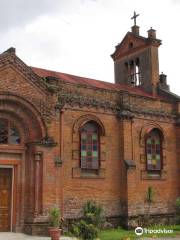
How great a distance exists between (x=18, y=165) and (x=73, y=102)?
455cm

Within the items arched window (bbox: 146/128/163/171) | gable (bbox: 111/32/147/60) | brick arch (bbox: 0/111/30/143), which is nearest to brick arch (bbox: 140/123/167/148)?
arched window (bbox: 146/128/163/171)

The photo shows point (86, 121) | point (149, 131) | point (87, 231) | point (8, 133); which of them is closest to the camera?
point (87, 231)

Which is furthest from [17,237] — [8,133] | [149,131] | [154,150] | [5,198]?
[154,150]

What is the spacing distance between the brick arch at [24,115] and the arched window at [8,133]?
239mm

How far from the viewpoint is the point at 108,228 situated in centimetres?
2130

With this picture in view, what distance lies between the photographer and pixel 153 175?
79.4 feet

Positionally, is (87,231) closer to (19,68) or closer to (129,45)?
(19,68)

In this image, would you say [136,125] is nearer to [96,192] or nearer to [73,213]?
[96,192]

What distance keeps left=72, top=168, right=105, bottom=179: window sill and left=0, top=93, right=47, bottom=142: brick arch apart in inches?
124

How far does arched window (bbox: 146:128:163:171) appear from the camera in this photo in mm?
24181

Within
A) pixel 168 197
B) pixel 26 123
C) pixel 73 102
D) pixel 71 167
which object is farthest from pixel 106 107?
pixel 168 197

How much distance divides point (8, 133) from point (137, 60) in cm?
1496

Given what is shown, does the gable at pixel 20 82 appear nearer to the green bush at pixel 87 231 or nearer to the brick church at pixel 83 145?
the brick church at pixel 83 145

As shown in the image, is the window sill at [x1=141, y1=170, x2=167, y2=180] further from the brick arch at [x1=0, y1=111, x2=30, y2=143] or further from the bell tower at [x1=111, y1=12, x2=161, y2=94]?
the brick arch at [x1=0, y1=111, x2=30, y2=143]
